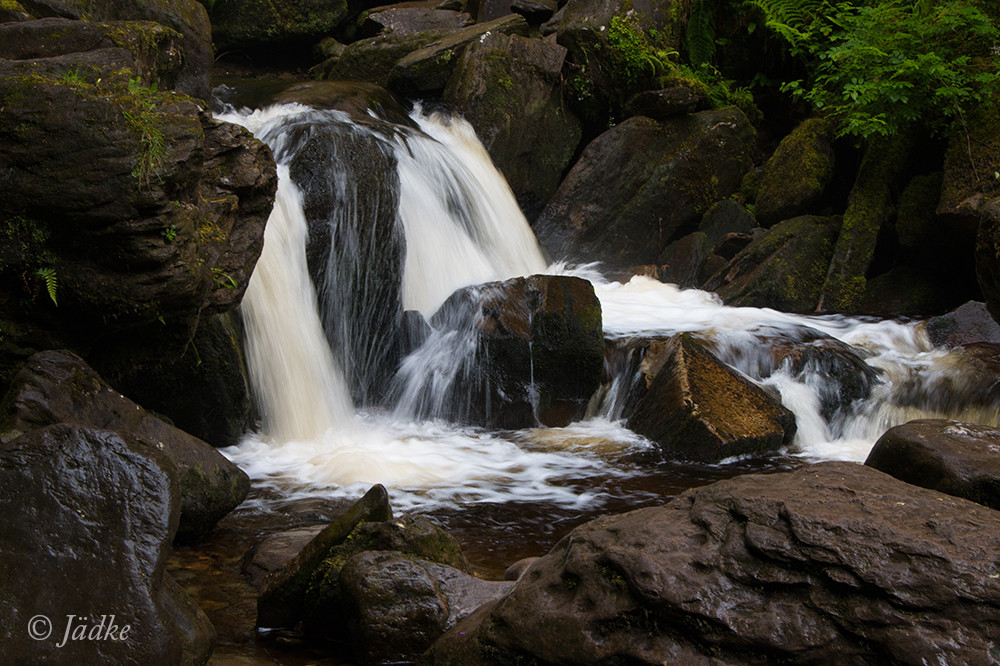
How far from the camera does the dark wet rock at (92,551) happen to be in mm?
2379

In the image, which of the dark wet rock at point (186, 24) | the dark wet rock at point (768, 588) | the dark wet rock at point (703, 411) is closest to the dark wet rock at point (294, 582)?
the dark wet rock at point (768, 588)

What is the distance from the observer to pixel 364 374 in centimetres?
750

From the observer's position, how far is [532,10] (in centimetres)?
1362

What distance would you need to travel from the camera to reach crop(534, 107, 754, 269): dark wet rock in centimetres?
1148

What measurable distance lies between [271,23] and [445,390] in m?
9.72

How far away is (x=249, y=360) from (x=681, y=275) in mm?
6758

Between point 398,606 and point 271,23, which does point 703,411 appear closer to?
point 398,606

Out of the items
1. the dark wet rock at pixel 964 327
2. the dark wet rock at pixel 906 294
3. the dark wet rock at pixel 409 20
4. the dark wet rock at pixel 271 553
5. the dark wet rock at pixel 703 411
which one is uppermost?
the dark wet rock at pixel 409 20

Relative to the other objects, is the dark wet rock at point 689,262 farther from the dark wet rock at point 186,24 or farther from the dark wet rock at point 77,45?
the dark wet rock at point 77,45

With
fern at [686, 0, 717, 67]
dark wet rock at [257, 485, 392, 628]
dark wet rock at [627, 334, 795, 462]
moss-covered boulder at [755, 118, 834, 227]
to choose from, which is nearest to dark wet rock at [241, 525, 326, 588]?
dark wet rock at [257, 485, 392, 628]

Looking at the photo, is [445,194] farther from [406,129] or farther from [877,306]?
[877,306]

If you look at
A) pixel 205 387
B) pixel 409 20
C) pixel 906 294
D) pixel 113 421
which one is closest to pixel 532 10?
pixel 409 20

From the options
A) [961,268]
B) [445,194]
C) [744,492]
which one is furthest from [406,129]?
[744,492]

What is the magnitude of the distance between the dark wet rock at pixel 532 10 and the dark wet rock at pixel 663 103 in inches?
126
